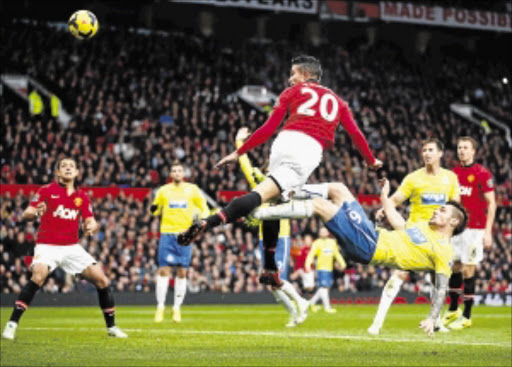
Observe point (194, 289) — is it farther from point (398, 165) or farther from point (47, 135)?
point (398, 165)

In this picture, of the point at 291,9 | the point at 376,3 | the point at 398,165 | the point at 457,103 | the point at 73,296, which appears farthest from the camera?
the point at 457,103

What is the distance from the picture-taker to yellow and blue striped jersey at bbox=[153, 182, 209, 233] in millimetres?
16987

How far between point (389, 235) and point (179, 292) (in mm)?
7840

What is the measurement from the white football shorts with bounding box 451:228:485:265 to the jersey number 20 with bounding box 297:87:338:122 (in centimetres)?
563

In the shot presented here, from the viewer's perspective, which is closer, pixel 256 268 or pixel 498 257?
pixel 256 268

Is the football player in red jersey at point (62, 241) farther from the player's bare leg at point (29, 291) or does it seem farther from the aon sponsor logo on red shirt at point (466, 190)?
the aon sponsor logo on red shirt at point (466, 190)

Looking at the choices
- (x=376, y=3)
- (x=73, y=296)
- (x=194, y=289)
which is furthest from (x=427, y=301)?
(x=376, y=3)

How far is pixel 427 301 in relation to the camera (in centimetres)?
2961

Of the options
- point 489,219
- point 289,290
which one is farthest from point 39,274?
point 489,219

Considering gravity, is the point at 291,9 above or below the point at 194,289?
above

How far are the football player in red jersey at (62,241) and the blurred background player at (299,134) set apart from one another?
151 inches

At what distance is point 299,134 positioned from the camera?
931 cm

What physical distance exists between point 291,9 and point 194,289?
16.6 m

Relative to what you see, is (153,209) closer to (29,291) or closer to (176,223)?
(176,223)
